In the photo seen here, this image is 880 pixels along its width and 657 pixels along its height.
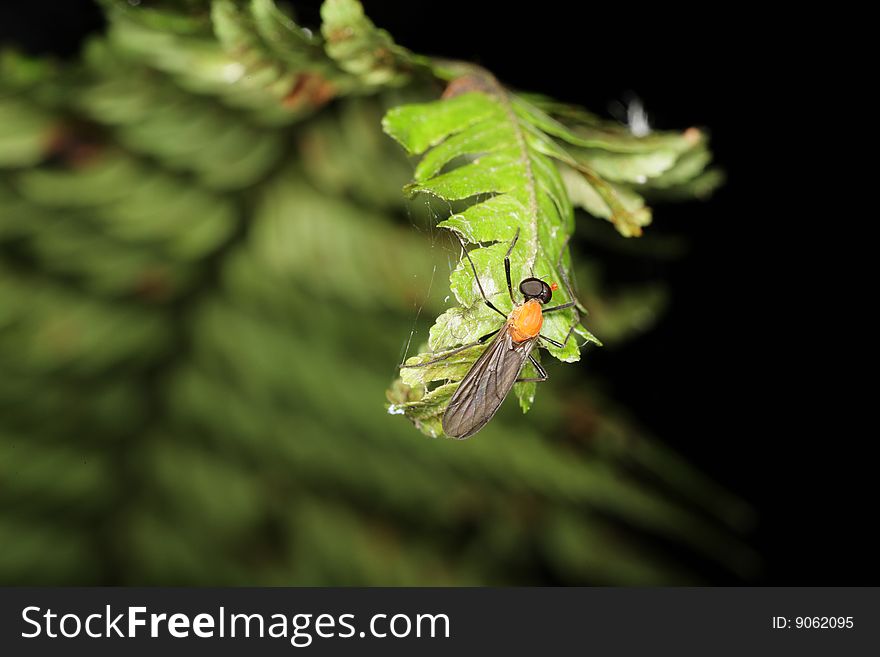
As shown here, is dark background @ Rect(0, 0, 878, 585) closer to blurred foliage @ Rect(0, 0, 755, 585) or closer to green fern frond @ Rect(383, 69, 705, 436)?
blurred foliage @ Rect(0, 0, 755, 585)

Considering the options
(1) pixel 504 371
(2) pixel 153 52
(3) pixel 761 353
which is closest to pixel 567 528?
(3) pixel 761 353

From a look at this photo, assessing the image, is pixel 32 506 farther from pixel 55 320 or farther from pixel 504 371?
pixel 504 371

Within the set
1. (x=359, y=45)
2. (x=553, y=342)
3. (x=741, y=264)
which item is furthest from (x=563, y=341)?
(x=741, y=264)

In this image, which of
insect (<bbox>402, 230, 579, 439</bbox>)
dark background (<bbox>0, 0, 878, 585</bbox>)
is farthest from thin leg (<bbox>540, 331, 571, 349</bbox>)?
dark background (<bbox>0, 0, 878, 585</bbox>)

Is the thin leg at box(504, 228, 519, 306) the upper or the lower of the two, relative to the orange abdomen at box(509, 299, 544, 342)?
upper

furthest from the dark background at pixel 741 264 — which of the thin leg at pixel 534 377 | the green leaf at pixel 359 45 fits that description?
the thin leg at pixel 534 377

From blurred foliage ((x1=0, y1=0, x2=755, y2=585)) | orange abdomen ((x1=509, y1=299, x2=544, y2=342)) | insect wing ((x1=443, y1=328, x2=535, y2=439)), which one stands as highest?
blurred foliage ((x1=0, y1=0, x2=755, y2=585))
